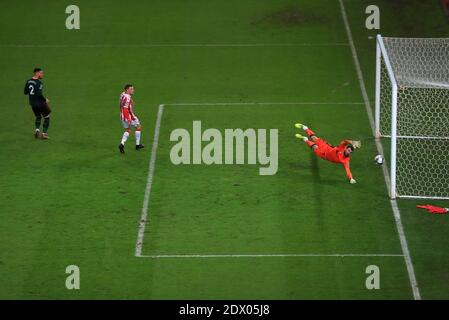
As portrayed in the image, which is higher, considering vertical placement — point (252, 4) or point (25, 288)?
point (252, 4)

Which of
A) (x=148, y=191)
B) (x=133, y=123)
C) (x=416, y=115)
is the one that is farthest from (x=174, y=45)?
(x=148, y=191)

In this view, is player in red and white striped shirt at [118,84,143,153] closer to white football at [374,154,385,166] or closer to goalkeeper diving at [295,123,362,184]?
goalkeeper diving at [295,123,362,184]

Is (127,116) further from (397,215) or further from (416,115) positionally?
(416,115)

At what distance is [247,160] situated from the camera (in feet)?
79.6

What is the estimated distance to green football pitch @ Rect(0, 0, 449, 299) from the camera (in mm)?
19266

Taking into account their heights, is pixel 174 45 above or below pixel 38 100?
above

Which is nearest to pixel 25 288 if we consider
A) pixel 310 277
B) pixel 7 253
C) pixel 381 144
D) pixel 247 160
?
pixel 7 253

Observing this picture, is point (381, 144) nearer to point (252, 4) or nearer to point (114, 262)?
point (114, 262)

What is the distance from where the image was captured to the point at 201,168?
23.9 m

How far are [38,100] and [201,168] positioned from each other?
13.6 ft

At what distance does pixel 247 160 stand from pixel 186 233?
384 cm

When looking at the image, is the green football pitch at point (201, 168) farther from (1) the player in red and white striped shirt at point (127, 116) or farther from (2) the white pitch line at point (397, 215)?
(1) the player in red and white striped shirt at point (127, 116)

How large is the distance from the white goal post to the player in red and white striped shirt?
545cm

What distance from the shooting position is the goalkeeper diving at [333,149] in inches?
898
